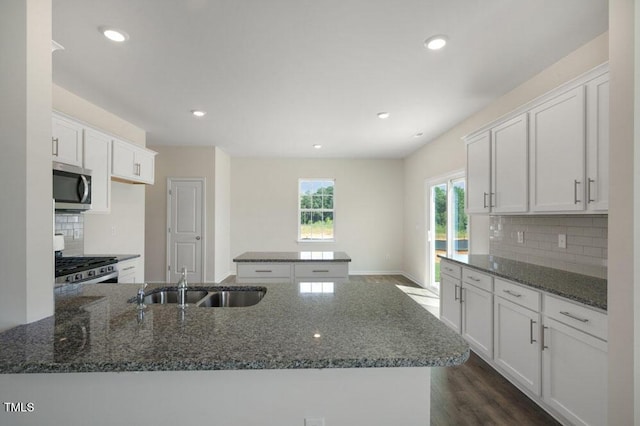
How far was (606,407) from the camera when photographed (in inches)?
63.5

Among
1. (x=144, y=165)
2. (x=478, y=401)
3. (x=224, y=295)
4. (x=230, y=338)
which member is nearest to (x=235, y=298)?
(x=224, y=295)

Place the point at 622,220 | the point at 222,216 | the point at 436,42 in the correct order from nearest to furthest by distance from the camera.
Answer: the point at 622,220 → the point at 436,42 → the point at 222,216

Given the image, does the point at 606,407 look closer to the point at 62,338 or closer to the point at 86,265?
the point at 62,338

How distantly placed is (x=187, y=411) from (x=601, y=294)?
2198 millimetres

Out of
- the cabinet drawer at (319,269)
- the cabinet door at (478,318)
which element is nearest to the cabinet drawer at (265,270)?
the cabinet drawer at (319,269)

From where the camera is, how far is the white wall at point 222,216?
5.96 metres

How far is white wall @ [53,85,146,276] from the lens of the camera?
3.47 metres

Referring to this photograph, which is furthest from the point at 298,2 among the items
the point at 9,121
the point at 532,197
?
the point at 532,197

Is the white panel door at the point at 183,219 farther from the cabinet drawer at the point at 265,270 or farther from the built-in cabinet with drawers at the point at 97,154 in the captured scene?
the cabinet drawer at the point at 265,270

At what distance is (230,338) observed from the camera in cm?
112

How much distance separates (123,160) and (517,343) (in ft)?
14.1

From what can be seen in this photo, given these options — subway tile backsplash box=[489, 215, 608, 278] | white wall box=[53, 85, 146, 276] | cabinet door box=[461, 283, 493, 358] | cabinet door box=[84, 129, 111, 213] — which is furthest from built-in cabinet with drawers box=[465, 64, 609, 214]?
white wall box=[53, 85, 146, 276]

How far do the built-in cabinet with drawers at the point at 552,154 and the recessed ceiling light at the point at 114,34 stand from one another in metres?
3.13

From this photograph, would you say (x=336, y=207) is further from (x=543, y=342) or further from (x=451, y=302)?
(x=543, y=342)
